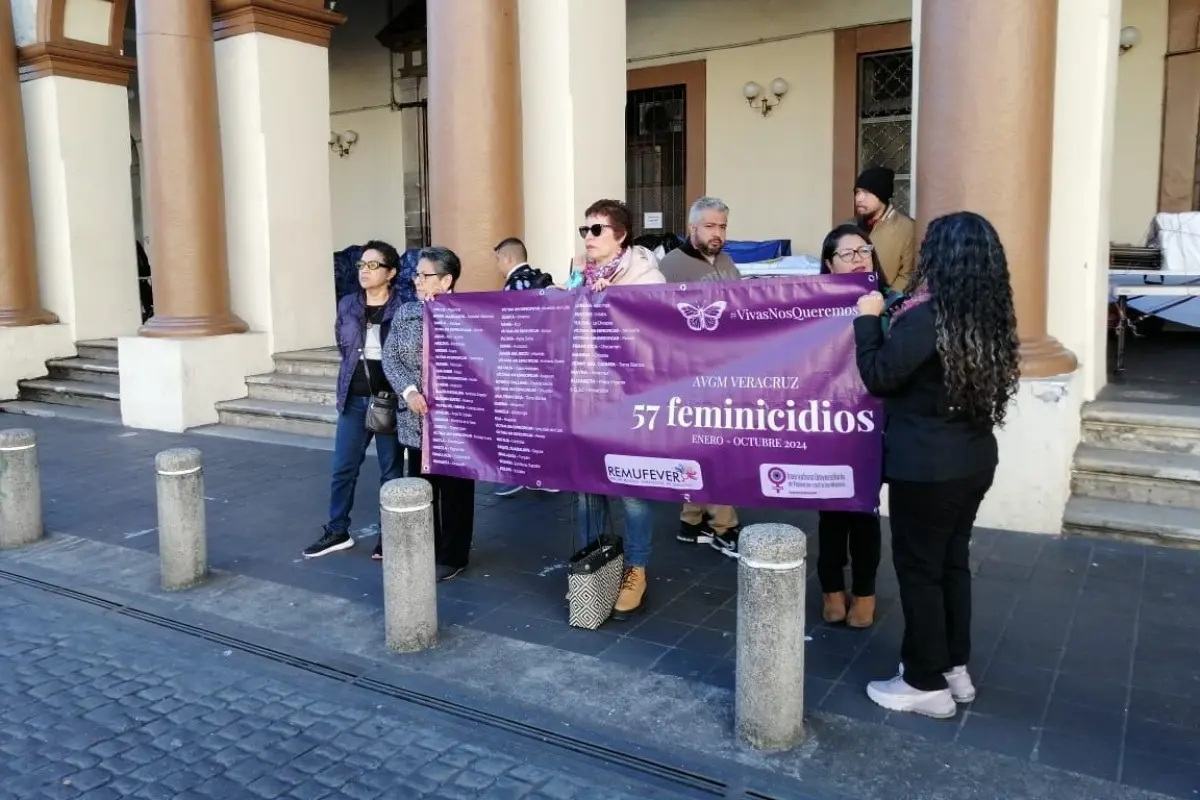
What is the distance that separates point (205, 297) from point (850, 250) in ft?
26.5

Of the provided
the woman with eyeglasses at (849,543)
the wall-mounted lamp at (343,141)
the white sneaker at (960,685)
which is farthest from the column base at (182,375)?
the white sneaker at (960,685)

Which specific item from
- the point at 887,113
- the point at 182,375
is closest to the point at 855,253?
the point at 182,375

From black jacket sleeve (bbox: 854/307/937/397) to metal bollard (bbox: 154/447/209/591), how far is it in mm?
3711

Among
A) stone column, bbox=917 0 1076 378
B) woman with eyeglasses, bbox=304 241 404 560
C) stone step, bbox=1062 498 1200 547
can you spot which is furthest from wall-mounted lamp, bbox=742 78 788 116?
woman with eyeglasses, bbox=304 241 404 560

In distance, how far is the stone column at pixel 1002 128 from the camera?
5.84 m

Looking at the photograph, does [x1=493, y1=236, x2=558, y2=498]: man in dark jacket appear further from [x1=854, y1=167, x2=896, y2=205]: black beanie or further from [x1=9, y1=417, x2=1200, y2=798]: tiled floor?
[x1=854, y1=167, x2=896, y2=205]: black beanie

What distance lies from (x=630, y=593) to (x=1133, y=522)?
10.2 ft

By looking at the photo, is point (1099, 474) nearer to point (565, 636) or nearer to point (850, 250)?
point (850, 250)

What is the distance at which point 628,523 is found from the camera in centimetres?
479

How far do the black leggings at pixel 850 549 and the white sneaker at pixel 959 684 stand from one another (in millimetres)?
736

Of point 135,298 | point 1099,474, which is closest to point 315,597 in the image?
point 1099,474

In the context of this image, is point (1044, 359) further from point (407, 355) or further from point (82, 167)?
point (82, 167)

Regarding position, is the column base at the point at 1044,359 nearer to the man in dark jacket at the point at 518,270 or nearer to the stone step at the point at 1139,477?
the stone step at the point at 1139,477

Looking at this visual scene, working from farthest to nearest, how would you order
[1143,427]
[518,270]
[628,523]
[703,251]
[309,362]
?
[309,362] → [518,270] → [1143,427] → [703,251] → [628,523]
